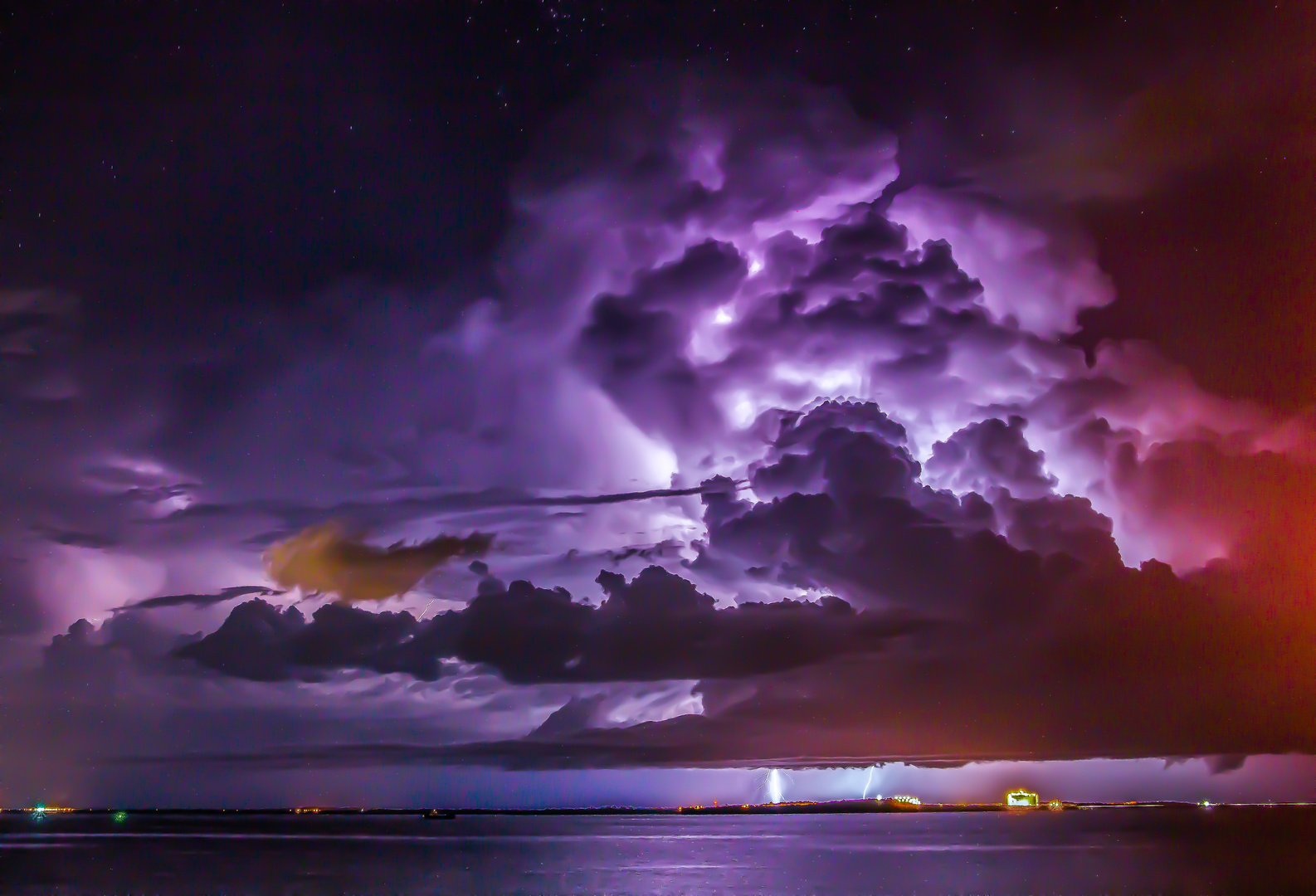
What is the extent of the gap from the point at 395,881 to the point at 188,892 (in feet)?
90.5

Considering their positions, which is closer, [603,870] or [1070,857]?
→ [603,870]

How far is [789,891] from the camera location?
134 metres

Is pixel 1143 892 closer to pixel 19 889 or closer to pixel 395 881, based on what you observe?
pixel 395 881

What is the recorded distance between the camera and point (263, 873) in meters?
163

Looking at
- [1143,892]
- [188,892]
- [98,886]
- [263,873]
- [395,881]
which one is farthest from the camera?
[263,873]

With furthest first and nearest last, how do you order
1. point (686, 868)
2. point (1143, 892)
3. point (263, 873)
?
point (686, 868) < point (263, 873) < point (1143, 892)

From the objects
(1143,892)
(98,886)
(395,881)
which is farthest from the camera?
(395,881)

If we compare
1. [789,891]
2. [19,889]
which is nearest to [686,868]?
[789,891]

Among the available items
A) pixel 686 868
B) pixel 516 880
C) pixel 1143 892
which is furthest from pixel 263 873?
pixel 1143 892

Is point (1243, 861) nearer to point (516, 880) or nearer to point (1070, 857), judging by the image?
point (1070, 857)

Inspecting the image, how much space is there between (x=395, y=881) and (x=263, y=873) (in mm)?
28372

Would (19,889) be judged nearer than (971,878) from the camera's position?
Yes

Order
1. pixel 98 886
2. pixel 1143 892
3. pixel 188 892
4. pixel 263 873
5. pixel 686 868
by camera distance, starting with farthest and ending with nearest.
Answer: pixel 686 868
pixel 263 873
pixel 98 886
pixel 188 892
pixel 1143 892

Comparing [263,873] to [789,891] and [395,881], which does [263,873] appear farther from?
[789,891]
